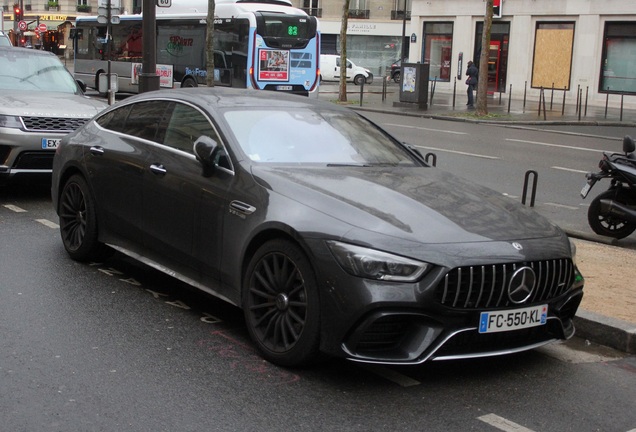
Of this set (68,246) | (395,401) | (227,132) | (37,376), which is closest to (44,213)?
(68,246)

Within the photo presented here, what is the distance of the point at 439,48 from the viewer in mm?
44281

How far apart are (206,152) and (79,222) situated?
2196 millimetres

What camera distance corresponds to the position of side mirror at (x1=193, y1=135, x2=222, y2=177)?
18.9 feet

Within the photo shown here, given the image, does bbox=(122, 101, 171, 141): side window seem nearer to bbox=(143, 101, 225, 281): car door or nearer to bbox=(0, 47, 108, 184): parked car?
bbox=(143, 101, 225, 281): car door

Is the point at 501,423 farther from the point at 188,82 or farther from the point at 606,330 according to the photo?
the point at 188,82

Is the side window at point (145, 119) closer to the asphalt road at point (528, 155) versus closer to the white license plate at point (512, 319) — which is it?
the white license plate at point (512, 319)

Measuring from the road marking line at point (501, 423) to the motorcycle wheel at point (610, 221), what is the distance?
5644 mm

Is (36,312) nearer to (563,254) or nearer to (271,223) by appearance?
(271,223)

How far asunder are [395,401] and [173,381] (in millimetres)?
1240

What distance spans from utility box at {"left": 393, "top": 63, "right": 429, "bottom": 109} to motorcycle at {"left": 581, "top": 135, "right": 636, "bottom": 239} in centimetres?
2161

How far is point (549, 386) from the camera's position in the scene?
5121mm

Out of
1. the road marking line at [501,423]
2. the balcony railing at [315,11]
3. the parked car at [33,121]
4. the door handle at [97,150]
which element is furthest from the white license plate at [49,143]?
the balcony railing at [315,11]

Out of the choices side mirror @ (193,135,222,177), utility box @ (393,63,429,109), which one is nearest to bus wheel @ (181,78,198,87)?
utility box @ (393,63,429,109)

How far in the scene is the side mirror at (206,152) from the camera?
227 inches
